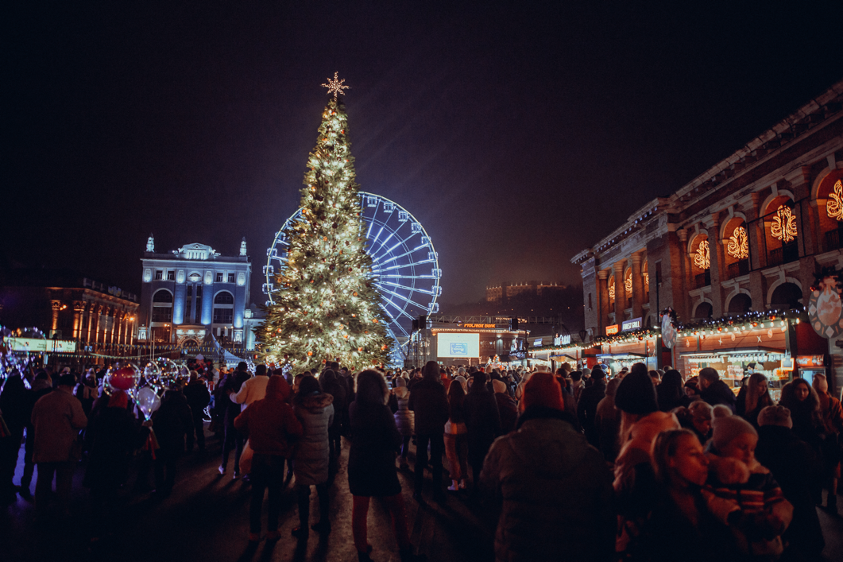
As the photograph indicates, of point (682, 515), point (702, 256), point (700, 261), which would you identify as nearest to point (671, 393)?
point (682, 515)

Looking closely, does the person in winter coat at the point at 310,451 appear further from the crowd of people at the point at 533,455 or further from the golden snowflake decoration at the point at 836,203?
the golden snowflake decoration at the point at 836,203

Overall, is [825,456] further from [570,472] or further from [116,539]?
[116,539]

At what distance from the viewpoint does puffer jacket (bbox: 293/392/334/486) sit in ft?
19.5

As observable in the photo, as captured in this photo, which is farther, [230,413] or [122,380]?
[230,413]

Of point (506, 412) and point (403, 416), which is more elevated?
point (506, 412)

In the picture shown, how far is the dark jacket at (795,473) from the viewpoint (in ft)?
14.5

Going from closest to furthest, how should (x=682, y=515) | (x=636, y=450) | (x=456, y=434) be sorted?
(x=682, y=515) < (x=636, y=450) < (x=456, y=434)

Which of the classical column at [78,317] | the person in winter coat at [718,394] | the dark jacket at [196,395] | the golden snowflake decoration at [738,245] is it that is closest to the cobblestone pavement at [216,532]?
the person in winter coat at [718,394]

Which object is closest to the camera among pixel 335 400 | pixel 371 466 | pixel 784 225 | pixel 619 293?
pixel 371 466

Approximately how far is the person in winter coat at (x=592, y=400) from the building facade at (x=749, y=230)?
11.5 meters

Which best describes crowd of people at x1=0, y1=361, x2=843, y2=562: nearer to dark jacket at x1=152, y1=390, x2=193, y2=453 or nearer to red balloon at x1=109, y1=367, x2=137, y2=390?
dark jacket at x1=152, y1=390, x2=193, y2=453

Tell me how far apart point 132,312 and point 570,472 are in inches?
4853

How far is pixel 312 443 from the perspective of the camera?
6.00 metres

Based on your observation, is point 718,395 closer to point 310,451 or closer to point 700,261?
point 310,451
